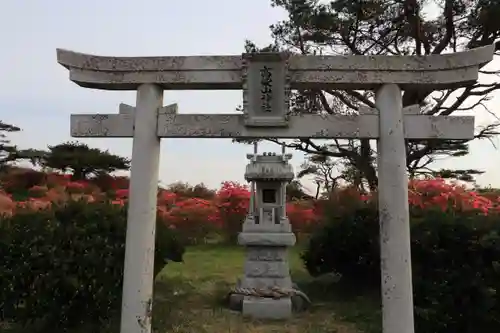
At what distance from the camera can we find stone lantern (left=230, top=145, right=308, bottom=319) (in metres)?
6.80

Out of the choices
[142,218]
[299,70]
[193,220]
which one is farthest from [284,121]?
[193,220]

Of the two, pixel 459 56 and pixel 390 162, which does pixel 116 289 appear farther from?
pixel 459 56

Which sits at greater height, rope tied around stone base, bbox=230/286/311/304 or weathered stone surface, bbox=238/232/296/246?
weathered stone surface, bbox=238/232/296/246

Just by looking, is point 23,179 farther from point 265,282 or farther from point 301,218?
point 265,282

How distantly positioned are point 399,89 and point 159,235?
3777 mm

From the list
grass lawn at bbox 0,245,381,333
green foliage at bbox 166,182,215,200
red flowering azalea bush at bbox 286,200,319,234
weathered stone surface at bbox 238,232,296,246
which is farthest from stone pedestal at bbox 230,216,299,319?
green foliage at bbox 166,182,215,200

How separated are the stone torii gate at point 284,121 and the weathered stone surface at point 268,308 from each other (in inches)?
95.3

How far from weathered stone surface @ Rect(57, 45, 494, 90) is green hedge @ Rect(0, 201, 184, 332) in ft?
5.97

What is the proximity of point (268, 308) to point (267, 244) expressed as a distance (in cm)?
99

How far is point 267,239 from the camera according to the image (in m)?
7.31

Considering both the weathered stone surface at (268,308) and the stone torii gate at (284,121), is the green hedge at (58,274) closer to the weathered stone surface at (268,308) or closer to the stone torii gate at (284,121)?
the stone torii gate at (284,121)

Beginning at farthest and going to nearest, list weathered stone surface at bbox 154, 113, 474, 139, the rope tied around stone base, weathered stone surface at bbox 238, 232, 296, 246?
weathered stone surface at bbox 238, 232, 296, 246 < the rope tied around stone base < weathered stone surface at bbox 154, 113, 474, 139

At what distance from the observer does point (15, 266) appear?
5.32 meters

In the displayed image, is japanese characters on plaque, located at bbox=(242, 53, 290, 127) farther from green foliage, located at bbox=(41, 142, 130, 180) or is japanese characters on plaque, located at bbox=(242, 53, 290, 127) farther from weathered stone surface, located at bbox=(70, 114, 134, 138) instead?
green foliage, located at bbox=(41, 142, 130, 180)
